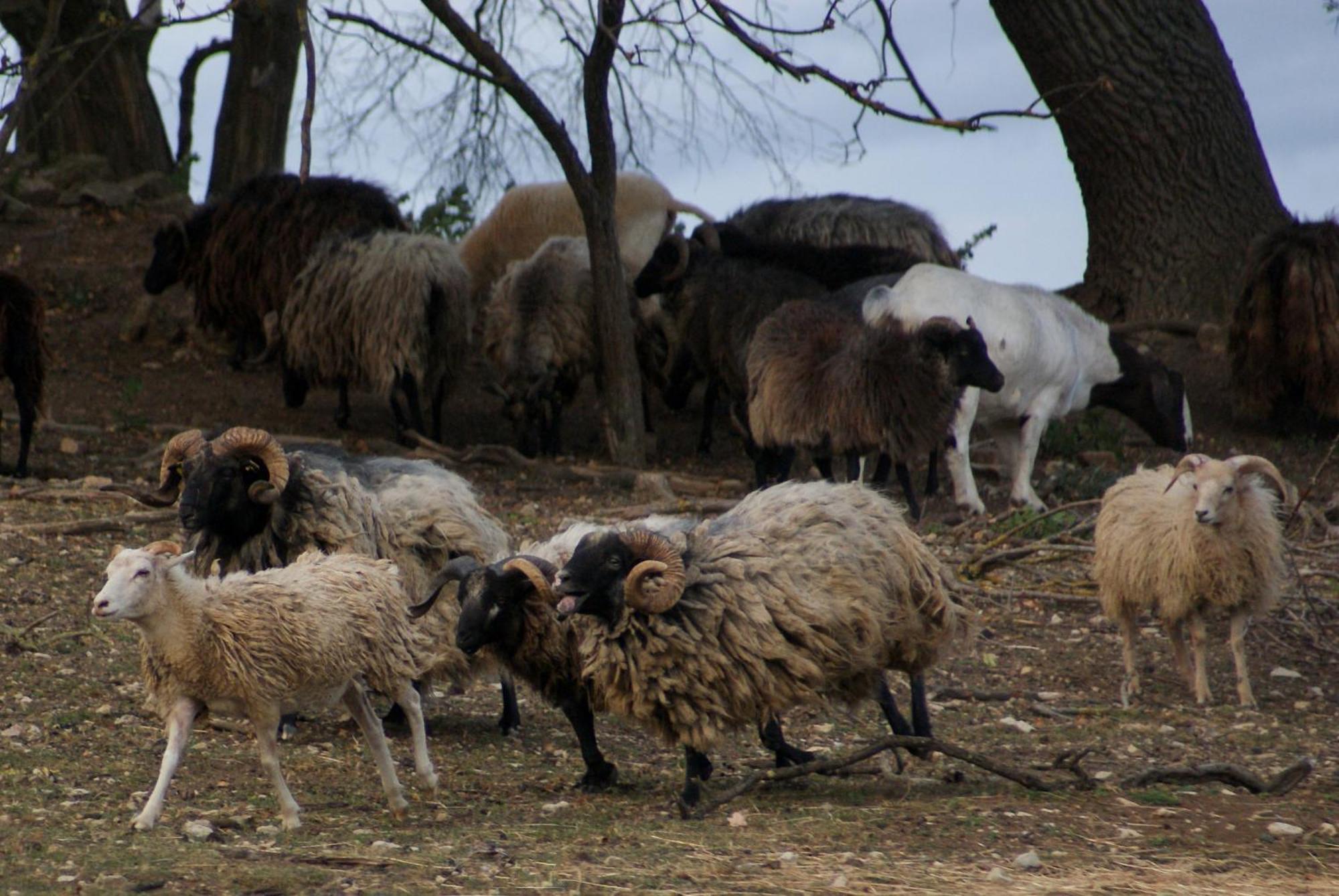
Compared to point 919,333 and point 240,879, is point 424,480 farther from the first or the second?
point 919,333

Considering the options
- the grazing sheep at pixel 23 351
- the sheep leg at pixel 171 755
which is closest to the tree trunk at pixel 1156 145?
the grazing sheep at pixel 23 351

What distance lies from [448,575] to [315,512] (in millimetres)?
860

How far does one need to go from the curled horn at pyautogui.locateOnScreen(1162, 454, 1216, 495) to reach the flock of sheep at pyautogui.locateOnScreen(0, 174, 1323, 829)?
0.5 inches

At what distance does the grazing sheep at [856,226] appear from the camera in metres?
15.1

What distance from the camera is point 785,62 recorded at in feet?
29.9

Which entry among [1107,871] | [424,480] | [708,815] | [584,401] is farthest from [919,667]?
[584,401]

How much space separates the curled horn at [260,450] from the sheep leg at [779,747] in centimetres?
214

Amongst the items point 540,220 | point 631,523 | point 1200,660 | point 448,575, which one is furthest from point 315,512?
point 540,220

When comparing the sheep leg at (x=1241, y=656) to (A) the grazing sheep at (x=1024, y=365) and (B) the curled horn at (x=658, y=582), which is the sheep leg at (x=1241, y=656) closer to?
(B) the curled horn at (x=658, y=582)

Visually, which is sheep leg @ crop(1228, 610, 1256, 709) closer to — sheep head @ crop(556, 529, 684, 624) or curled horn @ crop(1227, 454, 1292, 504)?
curled horn @ crop(1227, 454, 1292, 504)

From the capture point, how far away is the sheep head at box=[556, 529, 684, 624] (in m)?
5.54

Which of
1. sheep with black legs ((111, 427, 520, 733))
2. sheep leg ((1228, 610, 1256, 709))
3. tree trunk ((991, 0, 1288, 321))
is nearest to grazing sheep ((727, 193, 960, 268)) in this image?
tree trunk ((991, 0, 1288, 321))

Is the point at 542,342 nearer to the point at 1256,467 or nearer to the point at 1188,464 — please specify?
the point at 1188,464

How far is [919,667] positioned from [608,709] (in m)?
1.30
